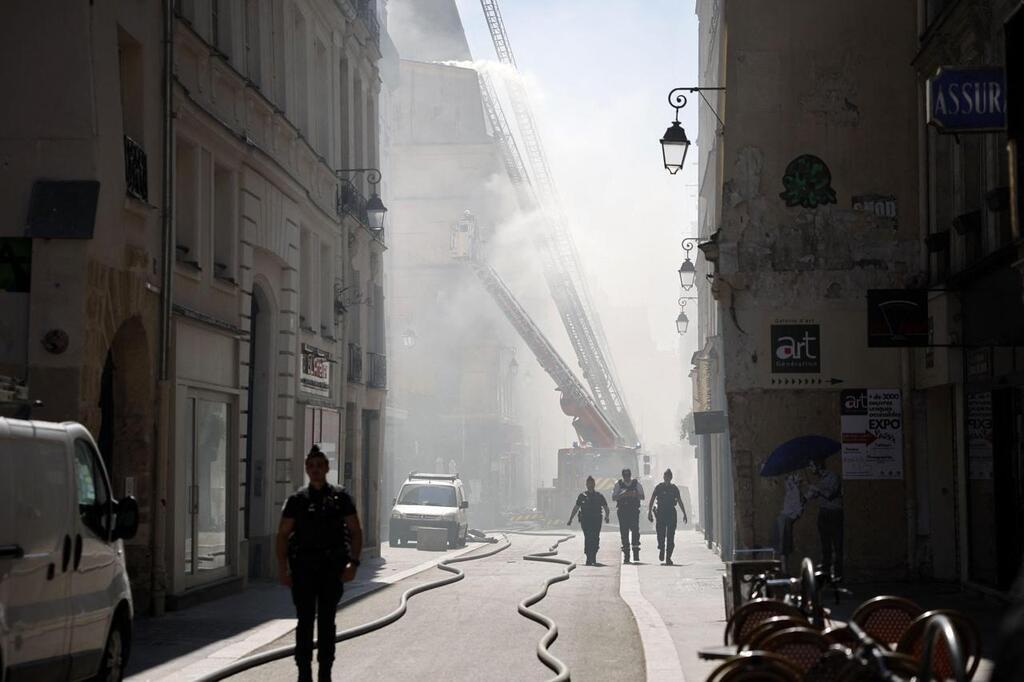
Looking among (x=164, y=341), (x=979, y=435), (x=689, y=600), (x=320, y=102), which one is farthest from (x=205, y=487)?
(x=320, y=102)

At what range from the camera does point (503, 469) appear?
7819 cm

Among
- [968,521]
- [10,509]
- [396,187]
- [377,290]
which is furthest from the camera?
[396,187]

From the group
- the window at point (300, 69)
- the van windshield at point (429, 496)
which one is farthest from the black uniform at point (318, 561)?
the van windshield at point (429, 496)

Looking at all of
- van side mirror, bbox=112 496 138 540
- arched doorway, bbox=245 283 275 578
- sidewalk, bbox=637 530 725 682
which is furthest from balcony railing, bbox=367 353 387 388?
van side mirror, bbox=112 496 138 540

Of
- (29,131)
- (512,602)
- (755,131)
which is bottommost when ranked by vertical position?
(512,602)

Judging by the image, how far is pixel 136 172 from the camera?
17.7 metres

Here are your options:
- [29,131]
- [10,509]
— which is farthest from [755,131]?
[10,509]

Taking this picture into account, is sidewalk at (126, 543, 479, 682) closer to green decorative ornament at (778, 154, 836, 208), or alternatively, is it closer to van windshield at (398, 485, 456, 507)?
green decorative ornament at (778, 154, 836, 208)

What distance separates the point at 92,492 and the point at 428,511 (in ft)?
99.3

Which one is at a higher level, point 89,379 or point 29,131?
point 29,131

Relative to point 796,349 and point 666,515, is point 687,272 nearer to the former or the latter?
point 666,515

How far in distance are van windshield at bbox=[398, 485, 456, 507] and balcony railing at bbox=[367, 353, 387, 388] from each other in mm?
7702

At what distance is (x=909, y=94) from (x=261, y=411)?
1083cm

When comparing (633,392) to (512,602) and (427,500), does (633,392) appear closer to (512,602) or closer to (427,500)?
(427,500)
